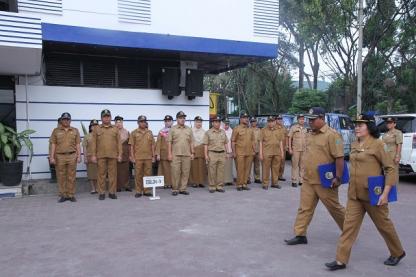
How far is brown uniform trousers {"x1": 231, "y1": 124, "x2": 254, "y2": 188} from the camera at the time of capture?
1015 cm

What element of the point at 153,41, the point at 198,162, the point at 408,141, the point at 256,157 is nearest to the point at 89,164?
the point at 198,162

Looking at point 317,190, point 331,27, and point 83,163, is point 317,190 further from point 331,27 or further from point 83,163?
point 331,27

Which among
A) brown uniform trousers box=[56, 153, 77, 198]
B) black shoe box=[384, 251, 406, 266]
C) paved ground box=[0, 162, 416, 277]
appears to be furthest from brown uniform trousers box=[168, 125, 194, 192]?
black shoe box=[384, 251, 406, 266]

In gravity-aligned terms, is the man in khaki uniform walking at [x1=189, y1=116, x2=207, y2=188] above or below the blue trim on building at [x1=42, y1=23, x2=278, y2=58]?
below

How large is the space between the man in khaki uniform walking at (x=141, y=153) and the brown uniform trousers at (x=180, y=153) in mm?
495

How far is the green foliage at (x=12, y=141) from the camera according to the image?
28.9 feet

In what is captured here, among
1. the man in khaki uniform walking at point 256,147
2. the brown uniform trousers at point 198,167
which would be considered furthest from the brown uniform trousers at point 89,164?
the man in khaki uniform walking at point 256,147

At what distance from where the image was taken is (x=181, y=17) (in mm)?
10664

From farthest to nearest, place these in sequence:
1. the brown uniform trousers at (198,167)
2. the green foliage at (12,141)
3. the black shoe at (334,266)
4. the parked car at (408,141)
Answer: the brown uniform trousers at (198,167) → the parked car at (408,141) → the green foliage at (12,141) → the black shoe at (334,266)

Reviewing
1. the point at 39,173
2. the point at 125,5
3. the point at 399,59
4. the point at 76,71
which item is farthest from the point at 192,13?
the point at 399,59

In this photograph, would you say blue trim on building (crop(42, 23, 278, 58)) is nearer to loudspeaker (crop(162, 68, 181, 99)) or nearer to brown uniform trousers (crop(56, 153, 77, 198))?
loudspeaker (crop(162, 68, 181, 99))

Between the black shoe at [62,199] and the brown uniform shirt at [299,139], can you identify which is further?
A: the brown uniform shirt at [299,139]

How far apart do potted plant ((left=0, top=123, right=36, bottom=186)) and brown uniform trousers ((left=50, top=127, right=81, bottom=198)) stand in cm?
86

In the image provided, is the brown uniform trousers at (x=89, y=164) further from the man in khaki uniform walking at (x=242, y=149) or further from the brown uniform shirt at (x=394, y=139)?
the brown uniform shirt at (x=394, y=139)
